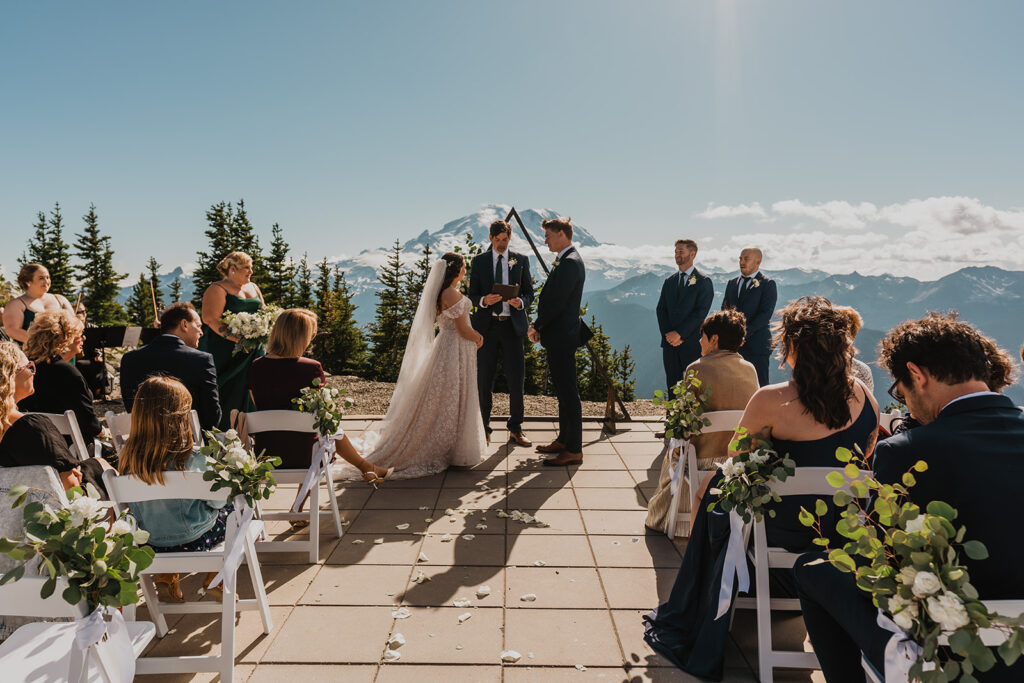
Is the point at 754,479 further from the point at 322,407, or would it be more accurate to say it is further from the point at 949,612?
the point at 322,407

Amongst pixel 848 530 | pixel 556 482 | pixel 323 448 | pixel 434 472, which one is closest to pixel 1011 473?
pixel 848 530

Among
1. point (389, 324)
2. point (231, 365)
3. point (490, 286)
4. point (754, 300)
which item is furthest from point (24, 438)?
point (389, 324)

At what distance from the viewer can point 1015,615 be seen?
156cm

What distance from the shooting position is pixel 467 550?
3.95 m

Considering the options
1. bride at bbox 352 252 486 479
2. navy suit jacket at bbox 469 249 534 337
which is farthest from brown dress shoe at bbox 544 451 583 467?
navy suit jacket at bbox 469 249 534 337

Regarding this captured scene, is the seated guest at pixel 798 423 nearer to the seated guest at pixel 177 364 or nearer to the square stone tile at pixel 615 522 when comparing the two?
the square stone tile at pixel 615 522

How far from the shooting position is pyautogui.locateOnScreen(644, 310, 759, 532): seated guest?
12.3 ft

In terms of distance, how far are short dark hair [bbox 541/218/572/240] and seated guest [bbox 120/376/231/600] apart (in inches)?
161

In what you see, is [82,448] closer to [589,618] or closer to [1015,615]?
[589,618]

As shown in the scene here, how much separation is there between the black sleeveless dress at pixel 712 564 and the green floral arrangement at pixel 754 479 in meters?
0.27

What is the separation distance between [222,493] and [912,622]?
2.56 m

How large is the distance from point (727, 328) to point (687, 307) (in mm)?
3260

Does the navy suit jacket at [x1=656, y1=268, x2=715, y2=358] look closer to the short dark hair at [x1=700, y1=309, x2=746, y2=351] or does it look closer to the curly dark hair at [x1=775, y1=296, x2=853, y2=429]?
the short dark hair at [x1=700, y1=309, x2=746, y2=351]

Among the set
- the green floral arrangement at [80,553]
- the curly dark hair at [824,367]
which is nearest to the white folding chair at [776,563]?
the curly dark hair at [824,367]
